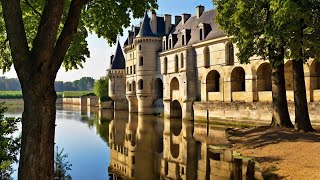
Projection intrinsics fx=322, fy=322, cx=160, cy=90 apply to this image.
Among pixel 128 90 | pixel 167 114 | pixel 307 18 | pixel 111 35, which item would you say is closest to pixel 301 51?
pixel 307 18

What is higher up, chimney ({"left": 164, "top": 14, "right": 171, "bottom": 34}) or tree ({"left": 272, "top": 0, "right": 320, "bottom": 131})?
chimney ({"left": 164, "top": 14, "right": 171, "bottom": 34})

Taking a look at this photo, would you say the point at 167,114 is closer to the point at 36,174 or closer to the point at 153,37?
the point at 153,37

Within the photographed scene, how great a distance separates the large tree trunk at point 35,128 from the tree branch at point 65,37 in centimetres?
35

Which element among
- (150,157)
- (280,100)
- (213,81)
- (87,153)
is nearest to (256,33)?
(280,100)

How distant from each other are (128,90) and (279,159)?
39.0 m

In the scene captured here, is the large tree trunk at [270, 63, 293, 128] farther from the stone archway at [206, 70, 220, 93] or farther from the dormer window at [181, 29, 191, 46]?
the dormer window at [181, 29, 191, 46]

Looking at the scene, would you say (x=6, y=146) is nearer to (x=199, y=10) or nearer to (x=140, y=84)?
(x=199, y=10)

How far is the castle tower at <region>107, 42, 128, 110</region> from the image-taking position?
2130 inches

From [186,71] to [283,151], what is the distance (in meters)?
22.7

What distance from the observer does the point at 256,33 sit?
53.9ft

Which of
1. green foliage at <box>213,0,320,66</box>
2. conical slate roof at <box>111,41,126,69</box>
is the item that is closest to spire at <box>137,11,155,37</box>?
conical slate roof at <box>111,41,126,69</box>

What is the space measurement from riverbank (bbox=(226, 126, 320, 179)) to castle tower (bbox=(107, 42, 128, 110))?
37.9 m

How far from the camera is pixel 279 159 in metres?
11.4

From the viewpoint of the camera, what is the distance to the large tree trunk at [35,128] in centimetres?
567
